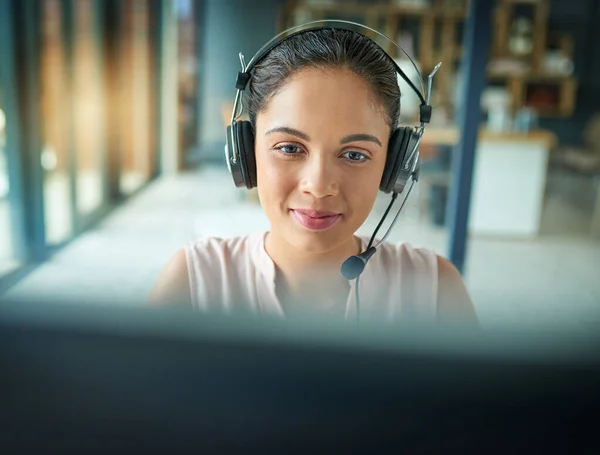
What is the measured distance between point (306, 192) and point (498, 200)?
14.0 ft

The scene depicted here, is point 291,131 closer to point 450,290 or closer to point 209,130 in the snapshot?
point 450,290

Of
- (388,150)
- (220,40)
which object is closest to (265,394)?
(388,150)

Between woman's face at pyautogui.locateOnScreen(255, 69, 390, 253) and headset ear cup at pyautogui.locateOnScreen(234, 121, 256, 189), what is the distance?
4cm

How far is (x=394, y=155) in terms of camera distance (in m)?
0.72

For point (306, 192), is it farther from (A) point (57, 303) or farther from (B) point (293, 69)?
(A) point (57, 303)

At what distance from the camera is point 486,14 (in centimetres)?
294

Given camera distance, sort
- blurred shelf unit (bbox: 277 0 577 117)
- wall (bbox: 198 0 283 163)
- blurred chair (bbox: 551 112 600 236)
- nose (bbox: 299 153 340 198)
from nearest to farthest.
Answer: nose (bbox: 299 153 340 198)
wall (bbox: 198 0 283 163)
blurred chair (bbox: 551 112 600 236)
blurred shelf unit (bbox: 277 0 577 117)

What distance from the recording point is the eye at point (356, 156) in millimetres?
623

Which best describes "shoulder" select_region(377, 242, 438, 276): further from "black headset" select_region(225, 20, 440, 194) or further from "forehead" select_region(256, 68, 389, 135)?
"forehead" select_region(256, 68, 389, 135)

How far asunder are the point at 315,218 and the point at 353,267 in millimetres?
78

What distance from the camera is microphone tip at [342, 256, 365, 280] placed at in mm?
677

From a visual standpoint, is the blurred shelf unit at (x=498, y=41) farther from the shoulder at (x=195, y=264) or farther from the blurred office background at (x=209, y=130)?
the shoulder at (x=195, y=264)

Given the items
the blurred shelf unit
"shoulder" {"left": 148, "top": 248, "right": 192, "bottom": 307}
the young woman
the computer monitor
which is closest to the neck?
the young woman

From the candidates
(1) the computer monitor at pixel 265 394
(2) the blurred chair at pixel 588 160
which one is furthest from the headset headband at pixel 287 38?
(2) the blurred chair at pixel 588 160
